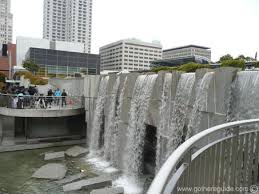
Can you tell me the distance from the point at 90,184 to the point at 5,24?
139 m

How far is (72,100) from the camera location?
19922mm

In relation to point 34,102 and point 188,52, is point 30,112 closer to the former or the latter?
point 34,102

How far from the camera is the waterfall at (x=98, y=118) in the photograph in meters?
16.8

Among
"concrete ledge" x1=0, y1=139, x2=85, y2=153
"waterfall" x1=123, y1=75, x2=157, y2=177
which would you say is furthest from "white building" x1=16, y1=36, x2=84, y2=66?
"waterfall" x1=123, y1=75, x2=157, y2=177

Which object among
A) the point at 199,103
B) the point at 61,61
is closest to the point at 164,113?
the point at 199,103

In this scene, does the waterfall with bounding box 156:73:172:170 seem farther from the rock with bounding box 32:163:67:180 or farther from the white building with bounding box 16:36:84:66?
the white building with bounding box 16:36:84:66

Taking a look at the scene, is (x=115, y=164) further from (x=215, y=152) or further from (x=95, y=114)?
(x=215, y=152)

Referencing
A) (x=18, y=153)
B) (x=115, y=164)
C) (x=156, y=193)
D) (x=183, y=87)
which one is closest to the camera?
(x=156, y=193)

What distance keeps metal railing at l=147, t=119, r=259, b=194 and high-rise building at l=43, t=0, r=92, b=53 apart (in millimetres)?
128808

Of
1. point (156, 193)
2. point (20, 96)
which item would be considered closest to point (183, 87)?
point (156, 193)

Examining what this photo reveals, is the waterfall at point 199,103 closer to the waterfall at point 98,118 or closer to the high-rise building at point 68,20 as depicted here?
the waterfall at point 98,118

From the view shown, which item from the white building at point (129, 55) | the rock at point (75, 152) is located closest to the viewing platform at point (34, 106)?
the rock at point (75, 152)

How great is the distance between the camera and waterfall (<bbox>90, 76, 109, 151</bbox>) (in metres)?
16.8

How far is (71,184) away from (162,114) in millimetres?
4502
